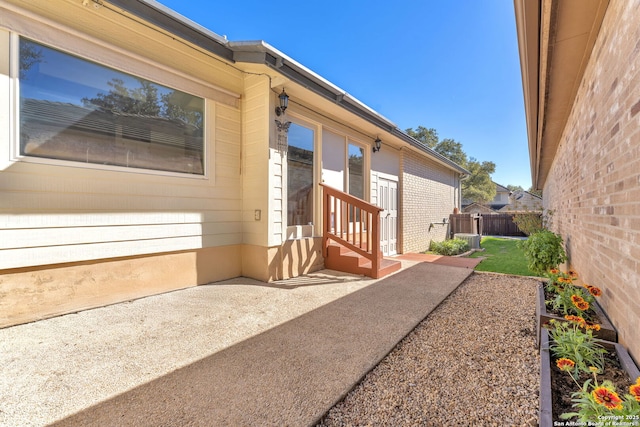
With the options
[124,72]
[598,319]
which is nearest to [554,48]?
[598,319]

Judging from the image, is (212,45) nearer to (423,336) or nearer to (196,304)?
(196,304)

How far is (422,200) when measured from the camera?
31.6ft

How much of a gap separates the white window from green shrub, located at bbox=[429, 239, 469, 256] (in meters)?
8.00

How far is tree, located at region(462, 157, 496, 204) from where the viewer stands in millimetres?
30391

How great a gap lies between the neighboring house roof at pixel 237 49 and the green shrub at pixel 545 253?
3.96 metres

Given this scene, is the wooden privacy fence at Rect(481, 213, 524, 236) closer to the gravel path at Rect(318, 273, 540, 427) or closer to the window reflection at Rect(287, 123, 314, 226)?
the window reflection at Rect(287, 123, 314, 226)

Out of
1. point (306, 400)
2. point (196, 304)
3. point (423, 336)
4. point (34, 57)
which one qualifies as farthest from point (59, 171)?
point (423, 336)

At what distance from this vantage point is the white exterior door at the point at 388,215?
743cm

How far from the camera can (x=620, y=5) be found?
1.82 m

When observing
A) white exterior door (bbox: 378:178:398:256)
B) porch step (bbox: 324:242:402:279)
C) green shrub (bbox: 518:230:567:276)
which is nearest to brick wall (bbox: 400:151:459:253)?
white exterior door (bbox: 378:178:398:256)

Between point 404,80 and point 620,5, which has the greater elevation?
point 404,80

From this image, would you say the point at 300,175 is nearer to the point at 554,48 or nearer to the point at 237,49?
the point at 237,49

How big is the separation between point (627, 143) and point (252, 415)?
9.39ft

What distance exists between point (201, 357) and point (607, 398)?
2.52 m
